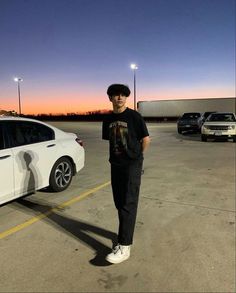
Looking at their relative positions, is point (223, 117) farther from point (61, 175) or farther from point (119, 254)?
point (119, 254)

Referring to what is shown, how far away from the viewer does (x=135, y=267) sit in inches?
131

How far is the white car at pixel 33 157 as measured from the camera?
15.7ft

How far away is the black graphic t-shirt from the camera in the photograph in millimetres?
3367

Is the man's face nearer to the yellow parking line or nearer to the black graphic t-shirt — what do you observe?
the black graphic t-shirt

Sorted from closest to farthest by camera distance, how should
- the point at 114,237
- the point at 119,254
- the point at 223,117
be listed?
the point at 119,254 < the point at 114,237 < the point at 223,117

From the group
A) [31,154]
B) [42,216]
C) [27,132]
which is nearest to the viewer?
[42,216]

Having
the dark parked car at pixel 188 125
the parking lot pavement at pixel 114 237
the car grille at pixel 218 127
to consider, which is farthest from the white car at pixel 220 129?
the parking lot pavement at pixel 114 237

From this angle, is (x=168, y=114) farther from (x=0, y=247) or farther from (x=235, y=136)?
(x=0, y=247)

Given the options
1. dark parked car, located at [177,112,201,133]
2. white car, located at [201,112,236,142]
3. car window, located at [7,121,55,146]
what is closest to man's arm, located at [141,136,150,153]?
car window, located at [7,121,55,146]

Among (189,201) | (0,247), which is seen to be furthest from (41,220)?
(189,201)

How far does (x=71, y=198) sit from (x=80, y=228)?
1508 mm

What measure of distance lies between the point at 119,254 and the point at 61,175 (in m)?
3.09

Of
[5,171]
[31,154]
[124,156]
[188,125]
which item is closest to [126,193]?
[124,156]

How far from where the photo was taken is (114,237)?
4.09 metres
